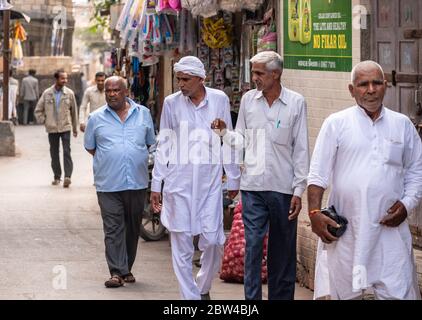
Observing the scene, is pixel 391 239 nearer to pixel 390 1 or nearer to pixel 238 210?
pixel 390 1

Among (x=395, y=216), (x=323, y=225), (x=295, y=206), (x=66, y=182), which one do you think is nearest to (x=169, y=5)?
(x=295, y=206)

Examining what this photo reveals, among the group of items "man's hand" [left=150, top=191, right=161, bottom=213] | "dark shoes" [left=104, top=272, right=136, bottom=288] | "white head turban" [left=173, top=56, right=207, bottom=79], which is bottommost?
"dark shoes" [left=104, top=272, right=136, bottom=288]

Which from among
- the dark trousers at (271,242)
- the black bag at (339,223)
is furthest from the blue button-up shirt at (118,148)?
the black bag at (339,223)

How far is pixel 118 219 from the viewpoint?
34.1 ft

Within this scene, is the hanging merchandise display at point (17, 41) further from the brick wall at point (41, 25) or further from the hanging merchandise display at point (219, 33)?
the hanging merchandise display at point (219, 33)

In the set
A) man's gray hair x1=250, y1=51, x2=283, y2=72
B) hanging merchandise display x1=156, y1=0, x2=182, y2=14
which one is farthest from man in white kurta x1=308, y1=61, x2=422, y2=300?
hanging merchandise display x1=156, y1=0, x2=182, y2=14

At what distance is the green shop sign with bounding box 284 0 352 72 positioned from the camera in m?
9.84

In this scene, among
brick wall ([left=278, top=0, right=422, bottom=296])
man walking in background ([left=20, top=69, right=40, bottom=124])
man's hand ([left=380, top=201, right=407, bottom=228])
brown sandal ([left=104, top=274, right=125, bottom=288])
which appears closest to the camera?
man's hand ([left=380, top=201, right=407, bottom=228])

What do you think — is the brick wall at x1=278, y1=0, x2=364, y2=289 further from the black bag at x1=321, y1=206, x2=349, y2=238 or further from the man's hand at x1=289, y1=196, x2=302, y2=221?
the black bag at x1=321, y1=206, x2=349, y2=238

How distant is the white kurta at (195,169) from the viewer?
880 cm

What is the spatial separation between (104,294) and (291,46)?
2961 millimetres

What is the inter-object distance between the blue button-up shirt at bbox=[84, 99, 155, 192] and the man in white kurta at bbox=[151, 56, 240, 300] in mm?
1454

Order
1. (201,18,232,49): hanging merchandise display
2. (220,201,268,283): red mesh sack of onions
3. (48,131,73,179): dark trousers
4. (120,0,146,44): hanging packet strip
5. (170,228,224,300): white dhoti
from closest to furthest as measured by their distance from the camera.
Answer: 1. (170,228,224,300): white dhoti
2. (220,201,268,283): red mesh sack of onions
3. (201,18,232,49): hanging merchandise display
4. (120,0,146,44): hanging packet strip
5. (48,131,73,179): dark trousers

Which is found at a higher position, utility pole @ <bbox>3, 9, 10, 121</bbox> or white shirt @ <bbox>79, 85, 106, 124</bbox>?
utility pole @ <bbox>3, 9, 10, 121</bbox>
